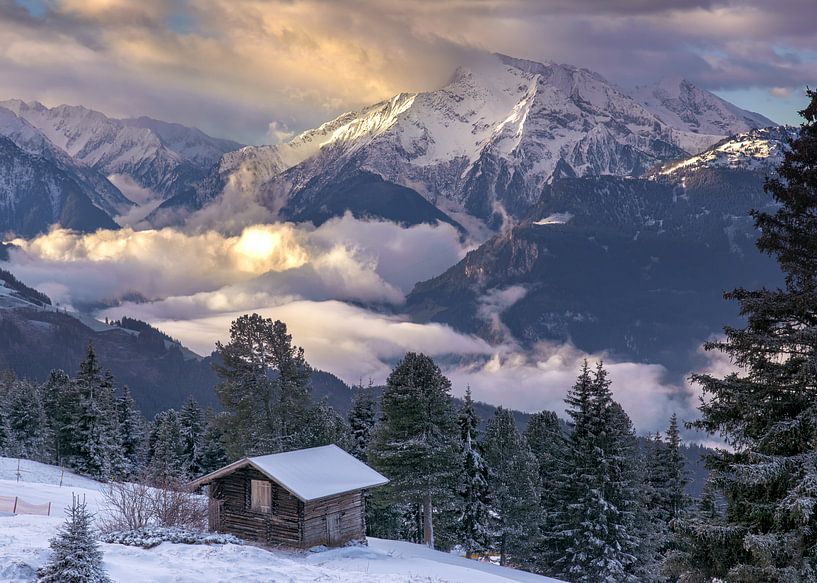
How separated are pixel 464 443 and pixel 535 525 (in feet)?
24.9

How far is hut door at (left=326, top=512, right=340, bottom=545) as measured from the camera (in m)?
41.5

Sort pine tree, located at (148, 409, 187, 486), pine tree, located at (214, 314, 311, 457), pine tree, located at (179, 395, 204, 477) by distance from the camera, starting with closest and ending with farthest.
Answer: pine tree, located at (214, 314, 311, 457), pine tree, located at (148, 409, 187, 486), pine tree, located at (179, 395, 204, 477)

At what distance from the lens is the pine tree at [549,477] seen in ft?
149

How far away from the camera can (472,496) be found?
5222 cm

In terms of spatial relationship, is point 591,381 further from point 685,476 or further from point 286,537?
point 286,537

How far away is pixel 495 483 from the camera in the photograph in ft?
173

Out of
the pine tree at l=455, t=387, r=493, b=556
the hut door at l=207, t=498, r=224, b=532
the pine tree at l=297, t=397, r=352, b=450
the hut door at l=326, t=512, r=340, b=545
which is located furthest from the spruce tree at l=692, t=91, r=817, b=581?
the pine tree at l=297, t=397, r=352, b=450

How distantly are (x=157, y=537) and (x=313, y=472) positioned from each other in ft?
49.4

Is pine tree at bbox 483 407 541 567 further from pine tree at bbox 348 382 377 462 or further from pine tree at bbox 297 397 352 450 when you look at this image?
pine tree at bbox 348 382 377 462

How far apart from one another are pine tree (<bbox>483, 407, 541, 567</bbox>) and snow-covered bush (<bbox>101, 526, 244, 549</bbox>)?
25.5 m

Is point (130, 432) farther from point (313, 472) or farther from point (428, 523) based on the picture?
point (313, 472)

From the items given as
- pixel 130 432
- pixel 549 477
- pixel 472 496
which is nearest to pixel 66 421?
pixel 130 432

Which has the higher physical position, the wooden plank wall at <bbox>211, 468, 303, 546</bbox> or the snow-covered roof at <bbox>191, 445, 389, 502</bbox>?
the snow-covered roof at <bbox>191, 445, 389, 502</bbox>

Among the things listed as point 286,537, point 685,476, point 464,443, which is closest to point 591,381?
point 464,443
